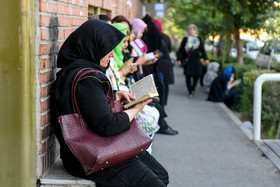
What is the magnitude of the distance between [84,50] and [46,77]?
381 mm

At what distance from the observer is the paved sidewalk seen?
4758 mm

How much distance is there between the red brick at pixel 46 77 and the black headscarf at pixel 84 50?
4.5 inches

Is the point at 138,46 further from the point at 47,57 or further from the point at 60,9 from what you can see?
the point at 47,57

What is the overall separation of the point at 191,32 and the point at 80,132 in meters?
8.56

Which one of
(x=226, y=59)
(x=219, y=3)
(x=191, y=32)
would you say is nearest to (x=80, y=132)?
(x=191, y=32)

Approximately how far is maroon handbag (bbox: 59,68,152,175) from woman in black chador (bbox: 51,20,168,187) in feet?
0.12

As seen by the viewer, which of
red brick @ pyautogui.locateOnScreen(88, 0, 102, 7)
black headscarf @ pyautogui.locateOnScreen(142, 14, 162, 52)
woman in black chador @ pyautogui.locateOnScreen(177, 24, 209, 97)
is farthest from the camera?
woman in black chador @ pyautogui.locateOnScreen(177, 24, 209, 97)

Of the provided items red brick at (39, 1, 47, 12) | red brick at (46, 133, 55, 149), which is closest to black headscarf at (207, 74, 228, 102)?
red brick at (46, 133, 55, 149)

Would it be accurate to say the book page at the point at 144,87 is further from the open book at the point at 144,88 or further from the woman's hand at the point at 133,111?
the woman's hand at the point at 133,111

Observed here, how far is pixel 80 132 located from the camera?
2742 mm

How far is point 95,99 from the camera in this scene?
8.95ft

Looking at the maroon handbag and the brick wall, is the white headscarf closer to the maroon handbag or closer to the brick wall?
the brick wall

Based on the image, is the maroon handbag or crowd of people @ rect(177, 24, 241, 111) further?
crowd of people @ rect(177, 24, 241, 111)

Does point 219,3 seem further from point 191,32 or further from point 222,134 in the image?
point 222,134
